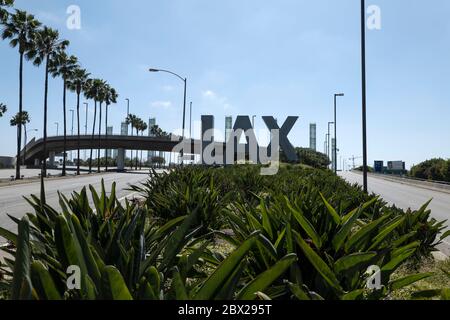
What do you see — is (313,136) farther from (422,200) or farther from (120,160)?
(422,200)

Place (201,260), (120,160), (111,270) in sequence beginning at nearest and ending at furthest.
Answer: (111,270) → (201,260) → (120,160)

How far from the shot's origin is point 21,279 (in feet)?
5.19

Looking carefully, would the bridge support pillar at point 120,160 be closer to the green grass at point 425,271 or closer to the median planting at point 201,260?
the median planting at point 201,260

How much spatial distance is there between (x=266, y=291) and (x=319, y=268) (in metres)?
0.38

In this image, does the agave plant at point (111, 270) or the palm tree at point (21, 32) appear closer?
the agave plant at point (111, 270)

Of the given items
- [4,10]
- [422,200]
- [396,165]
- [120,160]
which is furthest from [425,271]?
[396,165]

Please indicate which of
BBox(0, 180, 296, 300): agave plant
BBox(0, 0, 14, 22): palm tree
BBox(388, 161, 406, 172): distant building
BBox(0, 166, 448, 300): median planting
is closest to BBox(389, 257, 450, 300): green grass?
BBox(0, 166, 448, 300): median planting

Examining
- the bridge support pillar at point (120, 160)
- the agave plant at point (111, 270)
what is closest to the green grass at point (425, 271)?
the agave plant at point (111, 270)

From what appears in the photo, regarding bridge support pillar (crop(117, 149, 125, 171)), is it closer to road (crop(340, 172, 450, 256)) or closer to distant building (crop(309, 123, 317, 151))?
distant building (crop(309, 123, 317, 151))

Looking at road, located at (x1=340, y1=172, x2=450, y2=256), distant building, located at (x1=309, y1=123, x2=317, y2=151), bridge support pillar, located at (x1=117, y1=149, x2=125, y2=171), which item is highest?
distant building, located at (x1=309, y1=123, x2=317, y2=151)

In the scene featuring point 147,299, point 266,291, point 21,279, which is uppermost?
point 21,279

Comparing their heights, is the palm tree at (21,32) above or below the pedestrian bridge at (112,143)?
above
